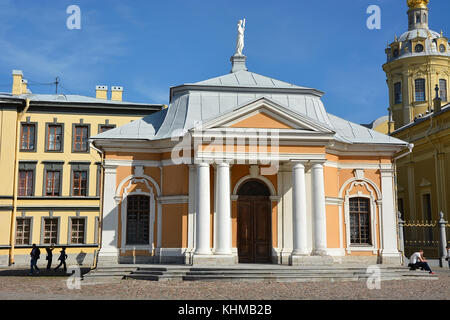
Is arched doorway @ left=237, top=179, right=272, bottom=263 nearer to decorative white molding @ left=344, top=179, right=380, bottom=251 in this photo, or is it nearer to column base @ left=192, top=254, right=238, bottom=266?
column base @ left=192, top=254, right=238, bottom=266

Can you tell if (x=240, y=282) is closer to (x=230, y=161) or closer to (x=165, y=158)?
(x=230, y=161)

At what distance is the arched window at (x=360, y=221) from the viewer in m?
21.1

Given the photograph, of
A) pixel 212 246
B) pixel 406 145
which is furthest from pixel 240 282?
pixel 406 145

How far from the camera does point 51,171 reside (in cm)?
3178

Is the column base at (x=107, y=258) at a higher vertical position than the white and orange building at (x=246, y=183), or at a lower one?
lower

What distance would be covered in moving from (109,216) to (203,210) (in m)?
4.09

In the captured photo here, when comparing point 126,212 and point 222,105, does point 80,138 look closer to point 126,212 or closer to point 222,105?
point 126,212

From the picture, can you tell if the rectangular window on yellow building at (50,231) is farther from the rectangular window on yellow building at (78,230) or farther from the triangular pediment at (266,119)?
the triangular pediment at (266,119)

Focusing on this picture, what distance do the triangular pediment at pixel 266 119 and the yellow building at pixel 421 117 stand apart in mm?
13118

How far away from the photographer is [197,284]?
15.7 metres

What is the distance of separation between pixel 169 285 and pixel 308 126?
733cm

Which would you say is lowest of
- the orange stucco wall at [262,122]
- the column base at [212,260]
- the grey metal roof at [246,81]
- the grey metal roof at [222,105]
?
the column base at [212,260]

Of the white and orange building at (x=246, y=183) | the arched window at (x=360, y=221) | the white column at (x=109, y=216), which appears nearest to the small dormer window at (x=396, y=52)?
the white and orange building at (x=246, y=183)

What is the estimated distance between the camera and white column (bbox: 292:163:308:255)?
18328 millimetres
